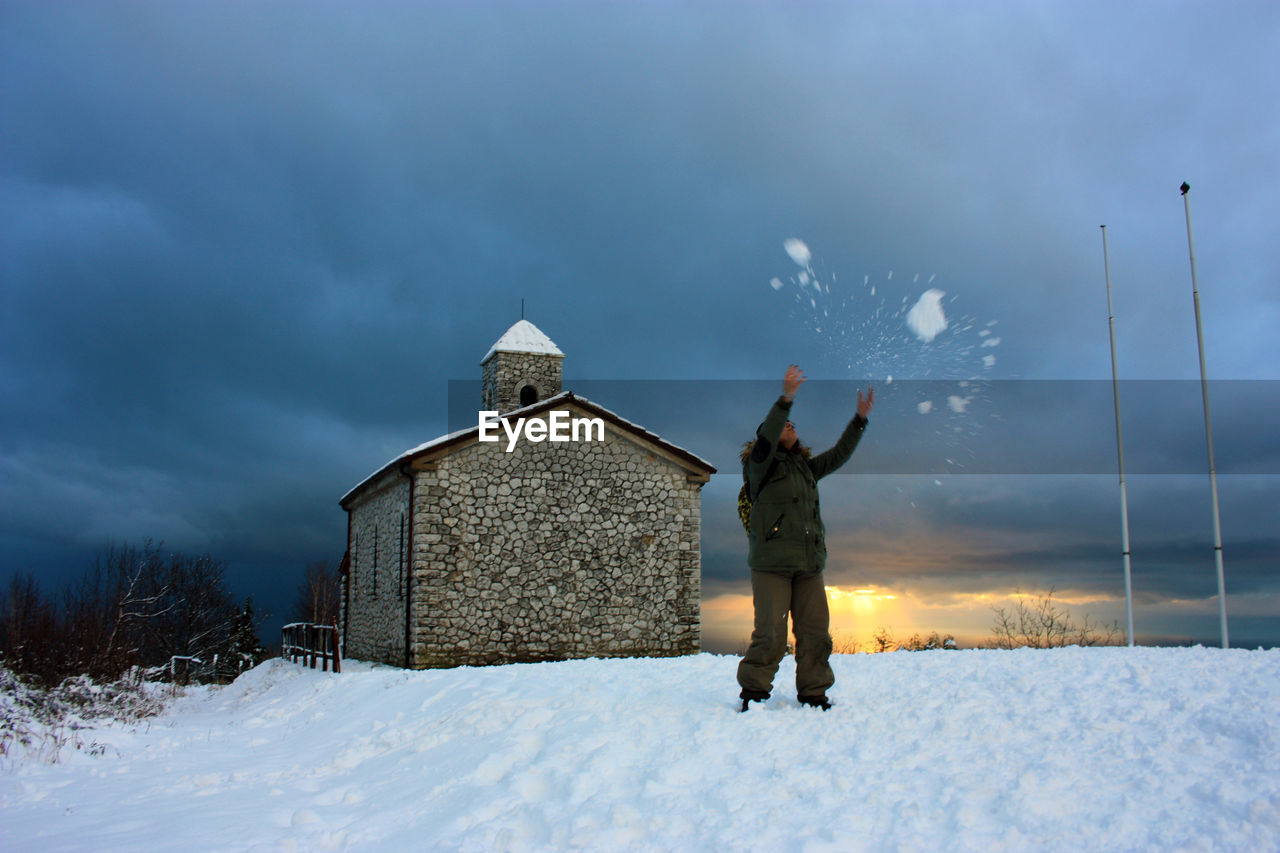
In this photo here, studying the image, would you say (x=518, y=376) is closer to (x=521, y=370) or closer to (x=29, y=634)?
(x=521, y=370)

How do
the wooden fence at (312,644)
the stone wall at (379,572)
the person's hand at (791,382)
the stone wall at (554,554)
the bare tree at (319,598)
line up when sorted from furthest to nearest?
1. the bare tree at (319,598)
2. the stone wall at (379,572)
3. the wooden fence at (312,644)
4. the stone wall at (554,554)
5. the person's hand at (791,382)

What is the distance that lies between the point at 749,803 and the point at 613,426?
45.0 ft

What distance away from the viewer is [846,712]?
22.2 ft

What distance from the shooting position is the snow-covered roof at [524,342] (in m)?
22.8

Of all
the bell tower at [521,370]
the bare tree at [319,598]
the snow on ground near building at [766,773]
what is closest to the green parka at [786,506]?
the snow on ground near building at [766,773]

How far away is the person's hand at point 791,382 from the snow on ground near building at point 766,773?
8.28ft

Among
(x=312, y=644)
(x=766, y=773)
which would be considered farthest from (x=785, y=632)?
(x=312, y=644)

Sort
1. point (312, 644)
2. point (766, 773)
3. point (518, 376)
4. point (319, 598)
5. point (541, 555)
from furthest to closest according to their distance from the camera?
point (319, 598)
point (518, 376)
point (312, 644)
point (541, 555)
point (766, 773)

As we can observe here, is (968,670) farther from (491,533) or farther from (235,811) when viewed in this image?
(491,533)

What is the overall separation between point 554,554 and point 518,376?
6686 mm

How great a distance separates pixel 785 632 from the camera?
7070 mm

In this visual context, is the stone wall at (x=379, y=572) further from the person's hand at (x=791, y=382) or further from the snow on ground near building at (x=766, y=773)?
the person's hand at (x=791, y=382)

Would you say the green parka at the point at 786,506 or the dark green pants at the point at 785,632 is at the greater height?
the green parka at the point at 786,506

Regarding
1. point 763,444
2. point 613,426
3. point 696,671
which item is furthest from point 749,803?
point 613,426
